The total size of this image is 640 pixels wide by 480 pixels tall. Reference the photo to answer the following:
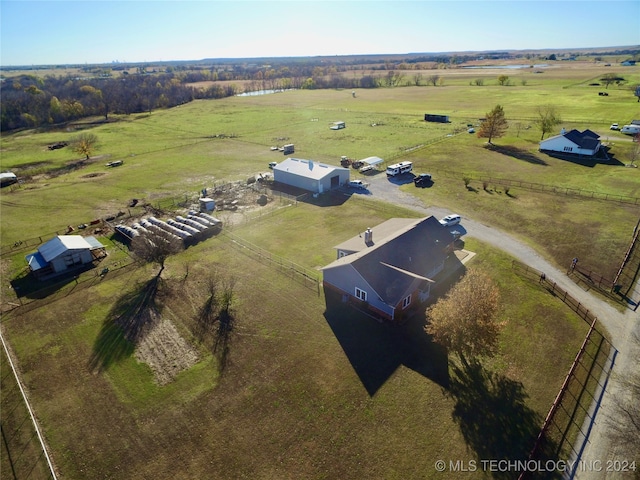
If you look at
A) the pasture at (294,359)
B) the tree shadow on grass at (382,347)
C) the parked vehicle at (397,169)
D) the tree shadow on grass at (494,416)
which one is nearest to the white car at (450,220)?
the pasture at (294,359)

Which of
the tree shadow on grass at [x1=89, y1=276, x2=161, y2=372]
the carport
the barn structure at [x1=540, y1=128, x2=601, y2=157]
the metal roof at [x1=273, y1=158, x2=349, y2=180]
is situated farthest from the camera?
the barn structure at [x1=540, y1=128, x2=601, y2=157]

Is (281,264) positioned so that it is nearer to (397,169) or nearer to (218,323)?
(218,323)

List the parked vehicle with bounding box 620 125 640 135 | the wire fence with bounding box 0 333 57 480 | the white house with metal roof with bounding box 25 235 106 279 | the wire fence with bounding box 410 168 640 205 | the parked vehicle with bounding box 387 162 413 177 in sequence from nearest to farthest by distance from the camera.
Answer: the wire fence with bounding box 0 333 57 480
the white house with metal roof with bounding box 25 235 106 279
the wire fence with bounding box 410 168 640 205
the parked vehicle with bounding box 387 162 413 177
the parked vehicle with bounding box 620 125 640 135

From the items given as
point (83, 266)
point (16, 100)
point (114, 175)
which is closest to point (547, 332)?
point (83, 266)

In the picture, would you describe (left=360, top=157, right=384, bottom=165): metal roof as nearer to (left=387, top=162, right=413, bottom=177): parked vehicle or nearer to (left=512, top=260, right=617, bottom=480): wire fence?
(left=387, top=162, right=413, bottom=177): parked vehicle

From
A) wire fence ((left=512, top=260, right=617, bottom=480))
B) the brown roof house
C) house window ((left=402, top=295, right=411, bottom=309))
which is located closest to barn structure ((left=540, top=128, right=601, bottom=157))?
the brown roof house

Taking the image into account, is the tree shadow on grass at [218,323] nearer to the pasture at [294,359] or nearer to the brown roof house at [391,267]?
the pasture at [294,359]
